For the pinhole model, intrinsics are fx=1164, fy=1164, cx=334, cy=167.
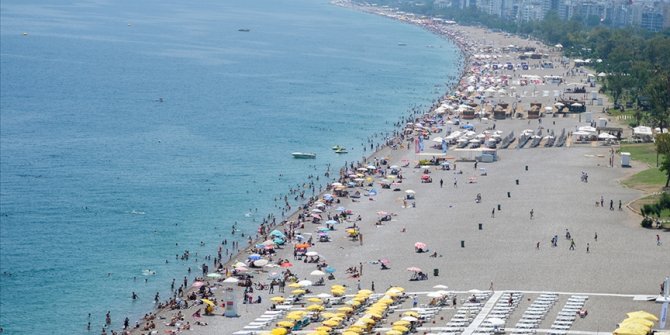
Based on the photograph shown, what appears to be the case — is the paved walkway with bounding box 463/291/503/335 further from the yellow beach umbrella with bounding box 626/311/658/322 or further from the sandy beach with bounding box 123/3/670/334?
the yellow beach umbrella with bounding box 626/311/658/322

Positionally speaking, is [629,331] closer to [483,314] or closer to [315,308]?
[483,314]

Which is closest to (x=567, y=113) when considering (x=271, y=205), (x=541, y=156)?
(x=541, y=156)

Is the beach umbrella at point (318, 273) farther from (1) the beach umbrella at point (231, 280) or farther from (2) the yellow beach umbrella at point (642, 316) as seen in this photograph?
(2) the yellow beach umbrella at point (642, 316)

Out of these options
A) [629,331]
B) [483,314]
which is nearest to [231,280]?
[483,314]

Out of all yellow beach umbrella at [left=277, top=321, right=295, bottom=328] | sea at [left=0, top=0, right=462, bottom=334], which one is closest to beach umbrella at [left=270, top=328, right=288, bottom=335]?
yellow beach umbrella at [left=277, top=321, right=295, bottom=328]

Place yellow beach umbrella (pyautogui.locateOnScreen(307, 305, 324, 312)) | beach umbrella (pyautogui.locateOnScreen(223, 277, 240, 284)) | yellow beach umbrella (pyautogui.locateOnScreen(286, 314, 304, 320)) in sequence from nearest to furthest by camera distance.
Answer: yellow beach umbrella (pyautogui.locateOnScreen(286, 314, 304, 320)) → yellow beach umbrella (pyautogui.locateOnScreen(307, 305, 324, 312)) → beach umbrella (pyautogui.locateOnScreen(223, 277, 240, 284))

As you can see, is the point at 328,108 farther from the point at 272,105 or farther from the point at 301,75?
the point at 301,75
